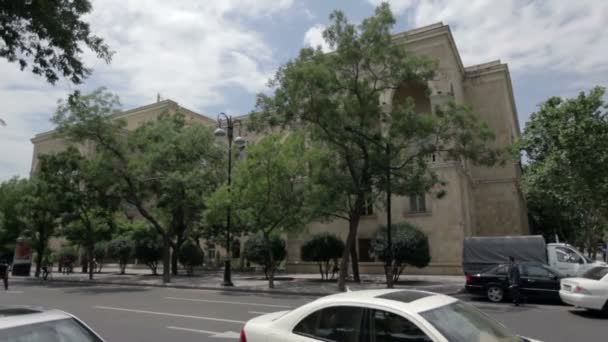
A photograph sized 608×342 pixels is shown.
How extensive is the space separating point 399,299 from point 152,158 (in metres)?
23.2

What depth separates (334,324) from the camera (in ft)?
13.5

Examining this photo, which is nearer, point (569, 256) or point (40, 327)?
point (40, 327)

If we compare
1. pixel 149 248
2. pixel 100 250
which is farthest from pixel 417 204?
pixel 100 250

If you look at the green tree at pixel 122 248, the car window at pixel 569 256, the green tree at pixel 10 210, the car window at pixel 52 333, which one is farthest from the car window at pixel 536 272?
the green tree at pixel 10 210

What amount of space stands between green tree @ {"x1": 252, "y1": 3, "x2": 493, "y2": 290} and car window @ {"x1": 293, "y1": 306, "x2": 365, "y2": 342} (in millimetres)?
13948

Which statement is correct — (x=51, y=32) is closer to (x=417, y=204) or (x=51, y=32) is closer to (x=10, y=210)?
(x=417, y=204)

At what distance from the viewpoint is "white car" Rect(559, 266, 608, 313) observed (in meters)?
11.6

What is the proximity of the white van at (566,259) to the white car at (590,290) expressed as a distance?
818 centimetres

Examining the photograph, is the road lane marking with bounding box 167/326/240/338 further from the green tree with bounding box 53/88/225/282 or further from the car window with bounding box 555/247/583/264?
the car window with bounding box 555/247/583/264

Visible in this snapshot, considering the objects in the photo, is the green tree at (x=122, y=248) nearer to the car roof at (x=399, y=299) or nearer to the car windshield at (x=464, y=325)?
the car roof at (x=399, y=299)

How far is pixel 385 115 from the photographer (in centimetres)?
1888

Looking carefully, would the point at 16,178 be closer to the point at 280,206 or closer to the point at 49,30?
the point at 280,206

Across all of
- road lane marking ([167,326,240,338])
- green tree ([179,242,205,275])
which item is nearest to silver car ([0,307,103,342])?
road lane marking ([167,326,240,338])

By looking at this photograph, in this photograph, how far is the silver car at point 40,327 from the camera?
3.60 meters
